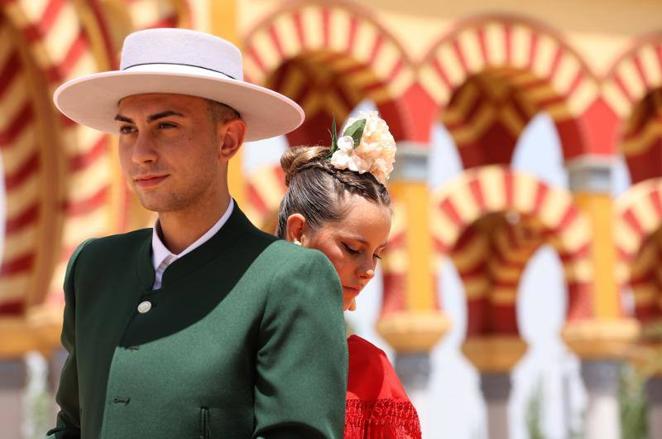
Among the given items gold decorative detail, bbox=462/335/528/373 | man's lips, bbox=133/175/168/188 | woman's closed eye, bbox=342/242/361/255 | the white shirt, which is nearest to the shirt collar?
the white shirt

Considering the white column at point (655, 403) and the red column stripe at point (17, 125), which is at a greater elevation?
the red column stripe at point (17, 125)

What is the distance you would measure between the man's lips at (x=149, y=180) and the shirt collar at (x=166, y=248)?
0.11 metres

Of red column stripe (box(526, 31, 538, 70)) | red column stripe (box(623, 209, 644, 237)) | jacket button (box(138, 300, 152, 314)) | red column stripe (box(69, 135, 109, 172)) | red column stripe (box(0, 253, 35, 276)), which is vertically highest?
red column stripe (box(526, 31, 538, 70))

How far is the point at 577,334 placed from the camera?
9070 millimetres

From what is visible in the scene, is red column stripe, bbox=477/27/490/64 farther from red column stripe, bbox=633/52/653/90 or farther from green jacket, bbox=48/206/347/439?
green jacket, bbox=48/206/347/439

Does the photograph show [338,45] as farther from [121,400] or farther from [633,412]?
[633,412]

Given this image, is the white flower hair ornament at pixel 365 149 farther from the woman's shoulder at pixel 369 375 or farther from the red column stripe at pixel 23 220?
the red column stripe at pixel 23 220

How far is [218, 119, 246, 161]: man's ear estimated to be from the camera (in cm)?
195

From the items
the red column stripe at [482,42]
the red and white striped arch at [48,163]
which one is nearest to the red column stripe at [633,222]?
the red column stripe at [482,42]

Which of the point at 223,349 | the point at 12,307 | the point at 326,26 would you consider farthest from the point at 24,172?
the point at 223,349

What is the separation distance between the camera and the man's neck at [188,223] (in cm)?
191

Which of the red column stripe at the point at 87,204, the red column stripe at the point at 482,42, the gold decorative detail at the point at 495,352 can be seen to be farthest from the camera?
the gold decorative detail at the point at 495,352

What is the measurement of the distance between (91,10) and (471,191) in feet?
11.9

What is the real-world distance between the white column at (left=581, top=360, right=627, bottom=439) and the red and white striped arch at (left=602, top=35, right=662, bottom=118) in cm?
196
